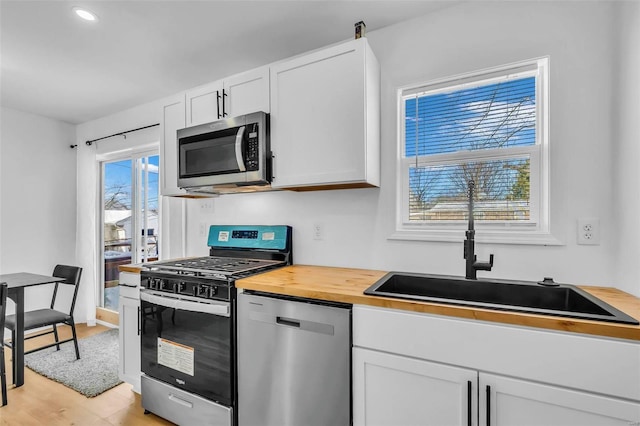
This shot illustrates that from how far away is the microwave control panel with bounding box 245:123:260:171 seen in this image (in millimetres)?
1992

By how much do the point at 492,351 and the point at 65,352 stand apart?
3665 millimetres

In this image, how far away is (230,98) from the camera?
222cm

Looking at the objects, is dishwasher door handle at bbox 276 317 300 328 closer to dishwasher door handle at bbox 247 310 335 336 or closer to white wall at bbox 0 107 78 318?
dishwasher door handle at bbox 247 310 335 336

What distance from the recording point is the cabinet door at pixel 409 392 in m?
1.19

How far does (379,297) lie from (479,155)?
42.2 inches

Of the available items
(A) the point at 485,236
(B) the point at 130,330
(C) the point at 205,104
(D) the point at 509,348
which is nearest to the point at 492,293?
(A) the point at 485,236

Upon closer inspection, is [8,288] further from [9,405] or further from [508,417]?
[508,417]

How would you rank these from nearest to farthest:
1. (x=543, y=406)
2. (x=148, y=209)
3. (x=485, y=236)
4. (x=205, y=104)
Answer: (x=543, y=406) → (x=485, y=236) → (x=205, y=104) → (x=148, y=209)

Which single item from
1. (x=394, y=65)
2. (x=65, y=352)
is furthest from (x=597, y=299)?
(x=65, y=352)

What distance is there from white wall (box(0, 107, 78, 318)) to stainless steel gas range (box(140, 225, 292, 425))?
8.01 ft

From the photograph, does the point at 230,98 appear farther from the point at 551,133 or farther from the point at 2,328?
the point at 2,328

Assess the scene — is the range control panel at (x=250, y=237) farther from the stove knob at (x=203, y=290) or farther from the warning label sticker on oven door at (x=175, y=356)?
the warning label sticker on oven door at (x=175, y=356)

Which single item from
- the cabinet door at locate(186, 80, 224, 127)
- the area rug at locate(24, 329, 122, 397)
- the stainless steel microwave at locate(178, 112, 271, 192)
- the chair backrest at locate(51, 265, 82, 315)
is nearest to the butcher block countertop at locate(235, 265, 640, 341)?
the stainless steel microwave at locate(178, 112, 271, 192)

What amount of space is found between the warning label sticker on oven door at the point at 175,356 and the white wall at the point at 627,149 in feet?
7.39
